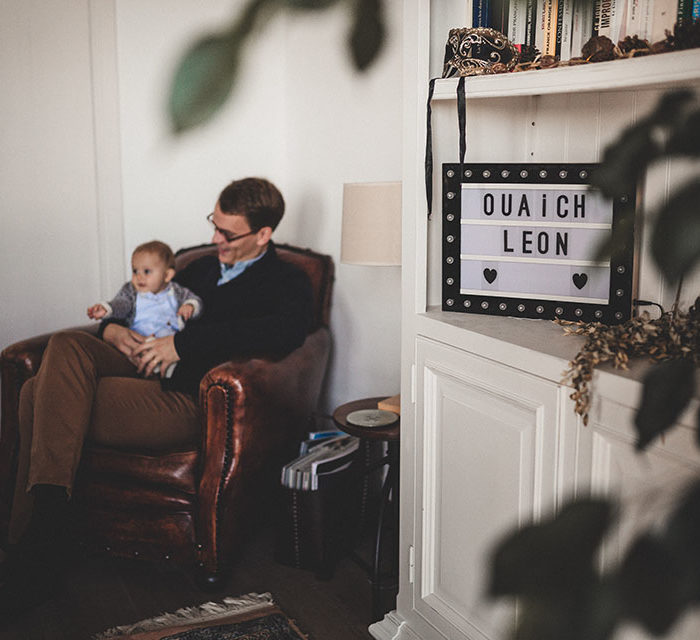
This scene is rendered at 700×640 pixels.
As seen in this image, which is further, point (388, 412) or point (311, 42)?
point (311, 42)

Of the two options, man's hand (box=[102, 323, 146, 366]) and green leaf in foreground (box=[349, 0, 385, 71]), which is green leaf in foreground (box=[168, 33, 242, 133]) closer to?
green leaf in foreground (box=[349, 0, 385, 71])

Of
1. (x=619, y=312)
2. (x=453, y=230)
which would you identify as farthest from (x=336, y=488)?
(x=619, y=312)

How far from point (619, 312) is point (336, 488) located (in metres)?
1.10

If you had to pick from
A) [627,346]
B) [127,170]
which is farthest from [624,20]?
[127,170]

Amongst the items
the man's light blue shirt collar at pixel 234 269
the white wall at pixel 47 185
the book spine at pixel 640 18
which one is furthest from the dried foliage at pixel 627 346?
the white wall at pixel 47 185

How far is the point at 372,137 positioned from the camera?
109 inches

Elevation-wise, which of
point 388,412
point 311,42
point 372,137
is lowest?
point 388,412

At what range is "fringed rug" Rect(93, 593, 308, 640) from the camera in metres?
2.06

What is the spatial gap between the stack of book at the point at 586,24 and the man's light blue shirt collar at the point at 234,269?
1230 millimetres

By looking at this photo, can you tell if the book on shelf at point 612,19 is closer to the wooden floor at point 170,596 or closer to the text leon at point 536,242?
the text leon at point 536,242

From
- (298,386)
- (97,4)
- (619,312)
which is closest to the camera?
(619,312)

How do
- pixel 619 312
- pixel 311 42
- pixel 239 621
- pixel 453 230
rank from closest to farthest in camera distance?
pixel 619 312 → pixel 453 230 → pixel 239 621 → pixel 311 42

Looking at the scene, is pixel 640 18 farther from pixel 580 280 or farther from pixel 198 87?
pixel 198 87

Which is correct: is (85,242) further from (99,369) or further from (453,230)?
(453,230)
